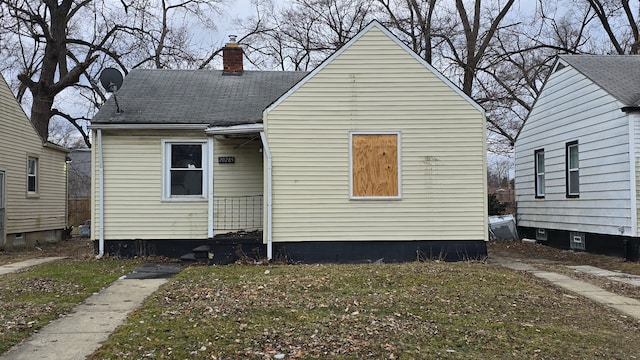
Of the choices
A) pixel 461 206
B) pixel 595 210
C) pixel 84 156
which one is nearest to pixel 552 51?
pixel 595 210

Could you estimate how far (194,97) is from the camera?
43.9 ft

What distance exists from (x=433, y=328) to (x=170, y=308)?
336cm

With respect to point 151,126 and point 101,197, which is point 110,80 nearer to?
point 151,126

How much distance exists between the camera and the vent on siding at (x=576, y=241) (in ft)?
44.1

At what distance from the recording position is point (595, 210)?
12.5m

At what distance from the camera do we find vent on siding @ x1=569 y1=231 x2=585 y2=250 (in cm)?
1344

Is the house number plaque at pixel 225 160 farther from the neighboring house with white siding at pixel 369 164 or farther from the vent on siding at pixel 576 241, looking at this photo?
the vent on siding at pixel 576 241

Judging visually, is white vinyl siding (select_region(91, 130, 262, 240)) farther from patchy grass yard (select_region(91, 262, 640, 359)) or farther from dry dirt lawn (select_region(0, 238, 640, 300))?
patchy grass yard (select_region(91, 262, 640, 359))

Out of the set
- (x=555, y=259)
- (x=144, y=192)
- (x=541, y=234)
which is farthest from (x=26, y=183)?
(x=541, y=234)

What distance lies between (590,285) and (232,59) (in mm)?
11255

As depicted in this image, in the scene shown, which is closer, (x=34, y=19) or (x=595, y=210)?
(x=595, y=210)

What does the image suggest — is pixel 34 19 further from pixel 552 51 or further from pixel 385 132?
pixel 552 51

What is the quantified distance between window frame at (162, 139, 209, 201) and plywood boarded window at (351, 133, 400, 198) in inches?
141

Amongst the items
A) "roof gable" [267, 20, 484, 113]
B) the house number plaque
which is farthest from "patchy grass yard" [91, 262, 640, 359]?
"roof gable" [267, 20, 484, 113]
